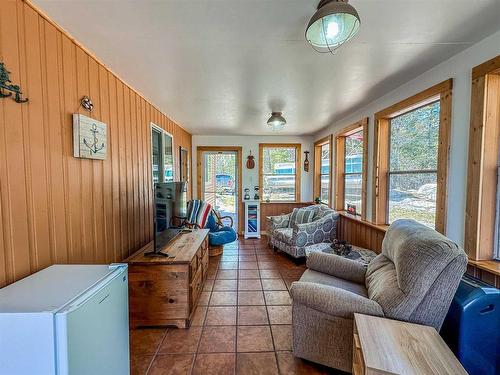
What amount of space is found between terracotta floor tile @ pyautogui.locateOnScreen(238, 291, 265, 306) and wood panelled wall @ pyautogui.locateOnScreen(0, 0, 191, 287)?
1334mm

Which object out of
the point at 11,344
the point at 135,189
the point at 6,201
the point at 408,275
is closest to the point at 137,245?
the point at 135,189

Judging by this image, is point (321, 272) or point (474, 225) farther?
point (321, 272)

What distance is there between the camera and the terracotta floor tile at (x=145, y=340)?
2002 millimetres

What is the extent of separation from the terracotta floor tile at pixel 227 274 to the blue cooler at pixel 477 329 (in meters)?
2.43

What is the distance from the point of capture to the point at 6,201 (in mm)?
1271

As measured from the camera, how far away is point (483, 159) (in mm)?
1798

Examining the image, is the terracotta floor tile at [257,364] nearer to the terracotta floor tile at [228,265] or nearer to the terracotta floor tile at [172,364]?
the terracotta floor tile at [172,364]

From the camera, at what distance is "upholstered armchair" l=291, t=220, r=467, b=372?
1440 millimetres

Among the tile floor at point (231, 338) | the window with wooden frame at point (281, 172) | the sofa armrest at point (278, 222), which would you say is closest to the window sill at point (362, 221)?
the sofa armrest at point (278, 222)

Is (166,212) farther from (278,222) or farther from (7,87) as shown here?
(278,222)

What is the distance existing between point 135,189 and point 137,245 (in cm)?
62

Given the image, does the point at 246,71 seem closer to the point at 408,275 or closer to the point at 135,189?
the point at 135,189

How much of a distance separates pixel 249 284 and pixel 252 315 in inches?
28.1

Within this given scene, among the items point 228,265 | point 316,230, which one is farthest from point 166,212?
point 316,230
